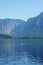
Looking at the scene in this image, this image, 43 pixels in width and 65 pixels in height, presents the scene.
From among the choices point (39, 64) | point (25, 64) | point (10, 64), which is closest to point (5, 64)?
point (10, 64)

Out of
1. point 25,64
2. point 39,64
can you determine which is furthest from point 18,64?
point 39,64

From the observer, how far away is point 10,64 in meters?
52.8

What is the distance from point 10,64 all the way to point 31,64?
6.07 m

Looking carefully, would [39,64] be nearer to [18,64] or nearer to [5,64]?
[18,64]

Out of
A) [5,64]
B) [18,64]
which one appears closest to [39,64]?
[18,64]

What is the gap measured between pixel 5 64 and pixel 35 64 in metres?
8.30

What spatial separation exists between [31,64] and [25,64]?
1.77 meters

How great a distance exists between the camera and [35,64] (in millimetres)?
54281

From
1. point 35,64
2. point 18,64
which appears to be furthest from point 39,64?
point 18,64

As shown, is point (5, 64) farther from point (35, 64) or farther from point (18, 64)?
point (35, 64)

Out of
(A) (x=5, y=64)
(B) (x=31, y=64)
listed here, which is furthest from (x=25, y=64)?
(A) (x=5, y=64)

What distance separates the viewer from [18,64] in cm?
5344

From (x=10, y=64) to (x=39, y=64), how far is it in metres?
7.98

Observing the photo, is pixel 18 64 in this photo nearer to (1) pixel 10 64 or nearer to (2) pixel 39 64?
(1) pixel 10 64
